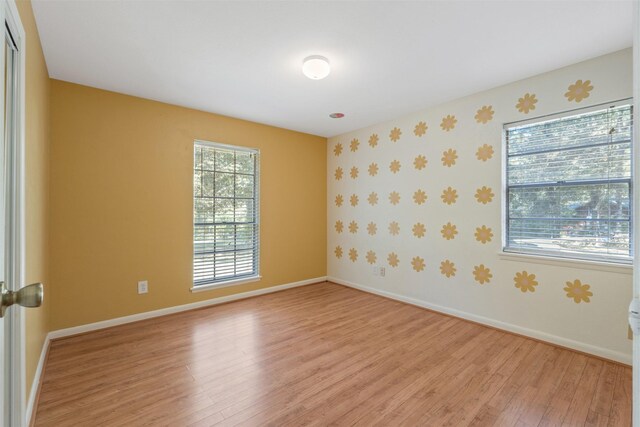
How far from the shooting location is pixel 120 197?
3.08 metres

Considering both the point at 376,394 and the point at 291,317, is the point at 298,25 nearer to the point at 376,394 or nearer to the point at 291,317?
the point at 376,394

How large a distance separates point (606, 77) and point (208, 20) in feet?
10.0

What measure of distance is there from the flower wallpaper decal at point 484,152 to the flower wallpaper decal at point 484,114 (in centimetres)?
25

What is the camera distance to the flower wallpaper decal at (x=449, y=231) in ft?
10.9

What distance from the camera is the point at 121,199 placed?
308 cm

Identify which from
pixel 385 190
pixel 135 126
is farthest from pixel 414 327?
pixel 135 126

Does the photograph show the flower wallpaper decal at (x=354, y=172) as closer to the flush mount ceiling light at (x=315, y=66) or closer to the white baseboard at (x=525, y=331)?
the white baseboard at (x=525, y=331)

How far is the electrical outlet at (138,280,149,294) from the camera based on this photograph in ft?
10.5

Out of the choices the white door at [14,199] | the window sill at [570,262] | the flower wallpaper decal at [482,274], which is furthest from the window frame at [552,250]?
the white door at [14,199]

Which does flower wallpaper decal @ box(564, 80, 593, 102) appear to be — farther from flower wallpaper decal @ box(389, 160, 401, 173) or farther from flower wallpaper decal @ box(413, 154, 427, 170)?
flower wallpaper decal @ box(389, 160, 401, 173)

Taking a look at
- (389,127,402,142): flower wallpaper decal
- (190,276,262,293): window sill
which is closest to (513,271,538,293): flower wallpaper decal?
(389,127,402,142): flower wallpaper decal

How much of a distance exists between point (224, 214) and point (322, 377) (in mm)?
2416

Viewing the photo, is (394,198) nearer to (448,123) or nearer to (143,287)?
(448,123)

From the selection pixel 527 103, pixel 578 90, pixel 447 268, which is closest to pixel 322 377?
pixel 447 268
